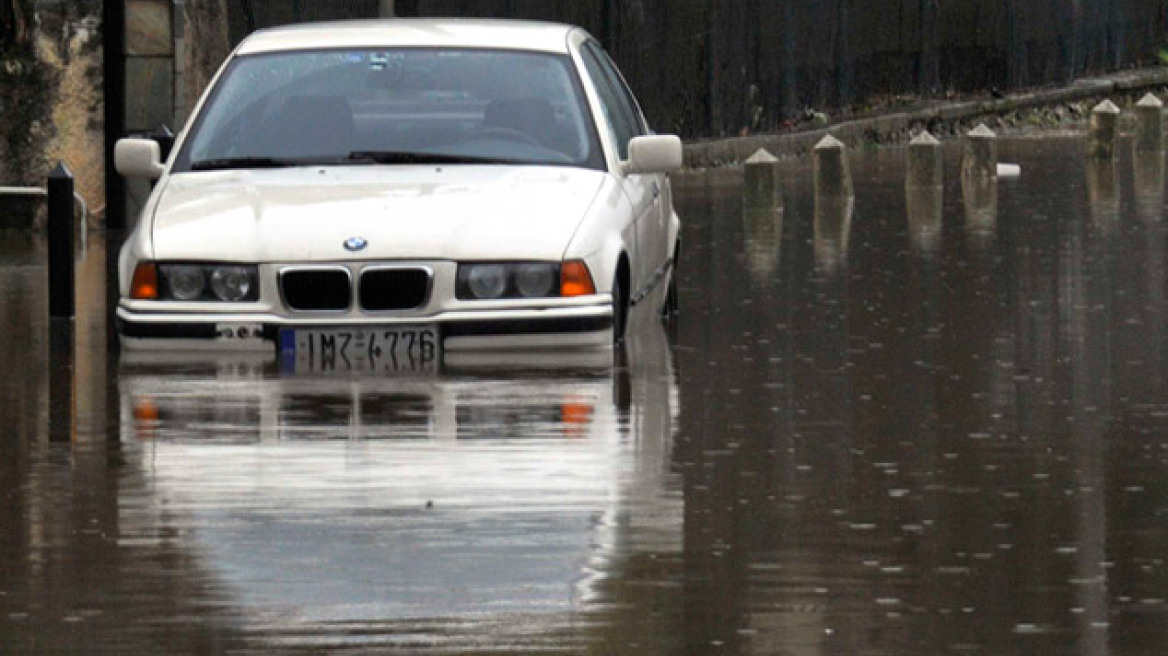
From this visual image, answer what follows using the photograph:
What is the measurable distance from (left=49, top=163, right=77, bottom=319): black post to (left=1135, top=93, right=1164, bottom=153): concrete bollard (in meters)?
19.5

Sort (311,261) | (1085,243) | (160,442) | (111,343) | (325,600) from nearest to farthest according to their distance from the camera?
1. (325,600)
2. (160,442)
3. (311,261)
4. (111,343)
5. (1085,243)

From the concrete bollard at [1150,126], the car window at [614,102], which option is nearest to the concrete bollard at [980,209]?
the concrete bollard at [1150,126]

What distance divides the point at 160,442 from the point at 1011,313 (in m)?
6.13

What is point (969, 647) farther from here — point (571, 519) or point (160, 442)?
point (160, 442)

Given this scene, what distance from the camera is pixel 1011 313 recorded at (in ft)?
54.6

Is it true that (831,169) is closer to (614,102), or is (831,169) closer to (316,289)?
(614,102)

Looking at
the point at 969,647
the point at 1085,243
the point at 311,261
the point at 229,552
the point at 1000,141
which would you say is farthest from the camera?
the point at 1000,141

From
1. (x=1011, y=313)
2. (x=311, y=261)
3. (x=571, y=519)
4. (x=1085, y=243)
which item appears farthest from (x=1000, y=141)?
(x=571, y=519)

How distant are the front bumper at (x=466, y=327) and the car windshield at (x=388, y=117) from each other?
1340 millimetres

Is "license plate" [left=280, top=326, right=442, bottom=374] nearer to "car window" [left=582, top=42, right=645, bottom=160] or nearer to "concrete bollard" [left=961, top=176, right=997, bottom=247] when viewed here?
"car window" [left=582, top=42, right=645, bottom=160]

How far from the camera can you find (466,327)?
12797 millimetres

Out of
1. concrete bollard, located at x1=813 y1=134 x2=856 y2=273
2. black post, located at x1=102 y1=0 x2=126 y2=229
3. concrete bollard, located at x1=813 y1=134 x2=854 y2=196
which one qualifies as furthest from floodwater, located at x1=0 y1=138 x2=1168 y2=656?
concrete bollard, located at x1=813 y1=134 x2=854 y2=196

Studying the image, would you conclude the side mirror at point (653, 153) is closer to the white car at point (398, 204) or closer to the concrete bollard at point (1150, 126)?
the white car at point (398, 204)

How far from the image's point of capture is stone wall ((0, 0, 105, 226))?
78.7 ft
